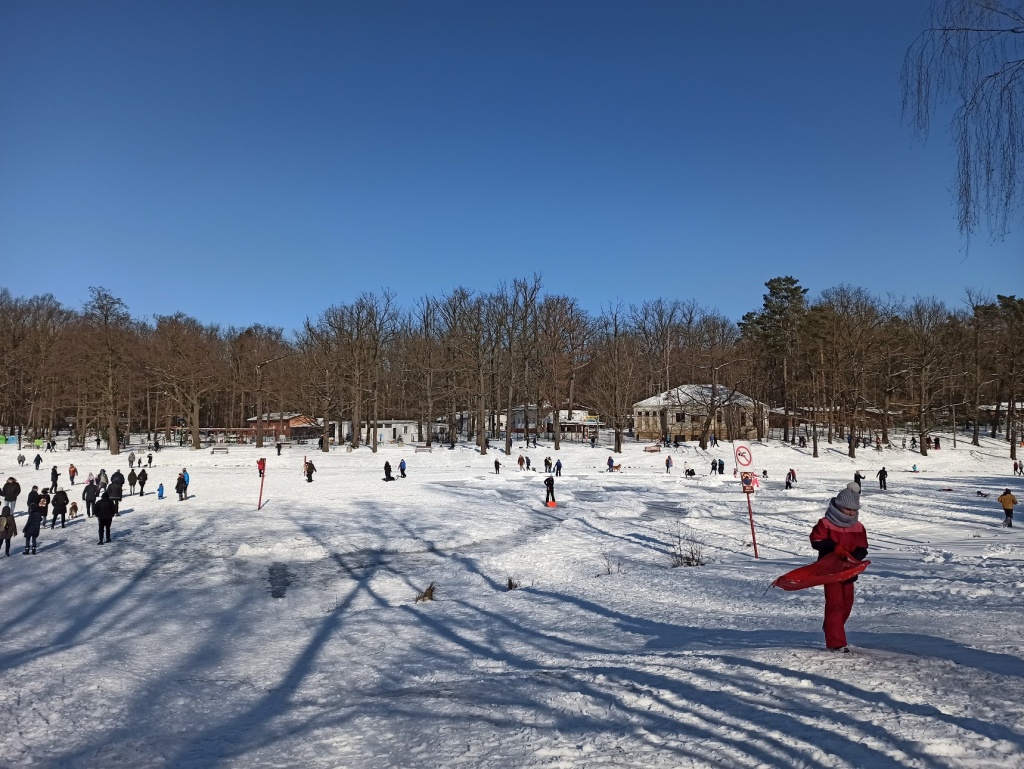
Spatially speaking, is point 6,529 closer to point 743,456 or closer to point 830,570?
point 743,456

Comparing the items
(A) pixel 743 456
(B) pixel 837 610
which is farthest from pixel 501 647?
(A) pixel 743 456

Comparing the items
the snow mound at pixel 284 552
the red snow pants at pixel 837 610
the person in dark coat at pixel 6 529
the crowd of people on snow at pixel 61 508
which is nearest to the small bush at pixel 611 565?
the snow mound at pixel 284 552

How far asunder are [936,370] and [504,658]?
66687mm

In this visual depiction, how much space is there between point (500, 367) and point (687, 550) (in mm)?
47757

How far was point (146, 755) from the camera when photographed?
5.82m

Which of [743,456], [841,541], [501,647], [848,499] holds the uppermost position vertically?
[848,499]

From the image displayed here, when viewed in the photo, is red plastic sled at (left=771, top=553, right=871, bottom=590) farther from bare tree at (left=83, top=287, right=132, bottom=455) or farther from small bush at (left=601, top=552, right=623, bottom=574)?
bare tree at (left=83, top=287, right=132, bottom=455)

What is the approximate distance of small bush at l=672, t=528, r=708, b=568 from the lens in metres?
15.4

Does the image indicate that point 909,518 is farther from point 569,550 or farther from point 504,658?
point 504,658

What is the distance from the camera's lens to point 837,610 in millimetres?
6410

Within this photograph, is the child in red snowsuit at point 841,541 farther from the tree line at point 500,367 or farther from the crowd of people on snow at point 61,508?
the tree line at point 500,367

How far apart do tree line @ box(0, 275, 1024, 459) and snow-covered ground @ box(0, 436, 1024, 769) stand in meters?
35.0

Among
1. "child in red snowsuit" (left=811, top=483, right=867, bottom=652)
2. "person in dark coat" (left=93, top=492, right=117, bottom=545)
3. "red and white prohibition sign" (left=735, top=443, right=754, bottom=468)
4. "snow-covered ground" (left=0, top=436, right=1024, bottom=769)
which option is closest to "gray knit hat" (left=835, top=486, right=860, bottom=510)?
"child in red snowsuit" (left=811, top=483, right=867, bottom=652)

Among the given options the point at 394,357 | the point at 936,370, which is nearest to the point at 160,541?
the point at 394,357
